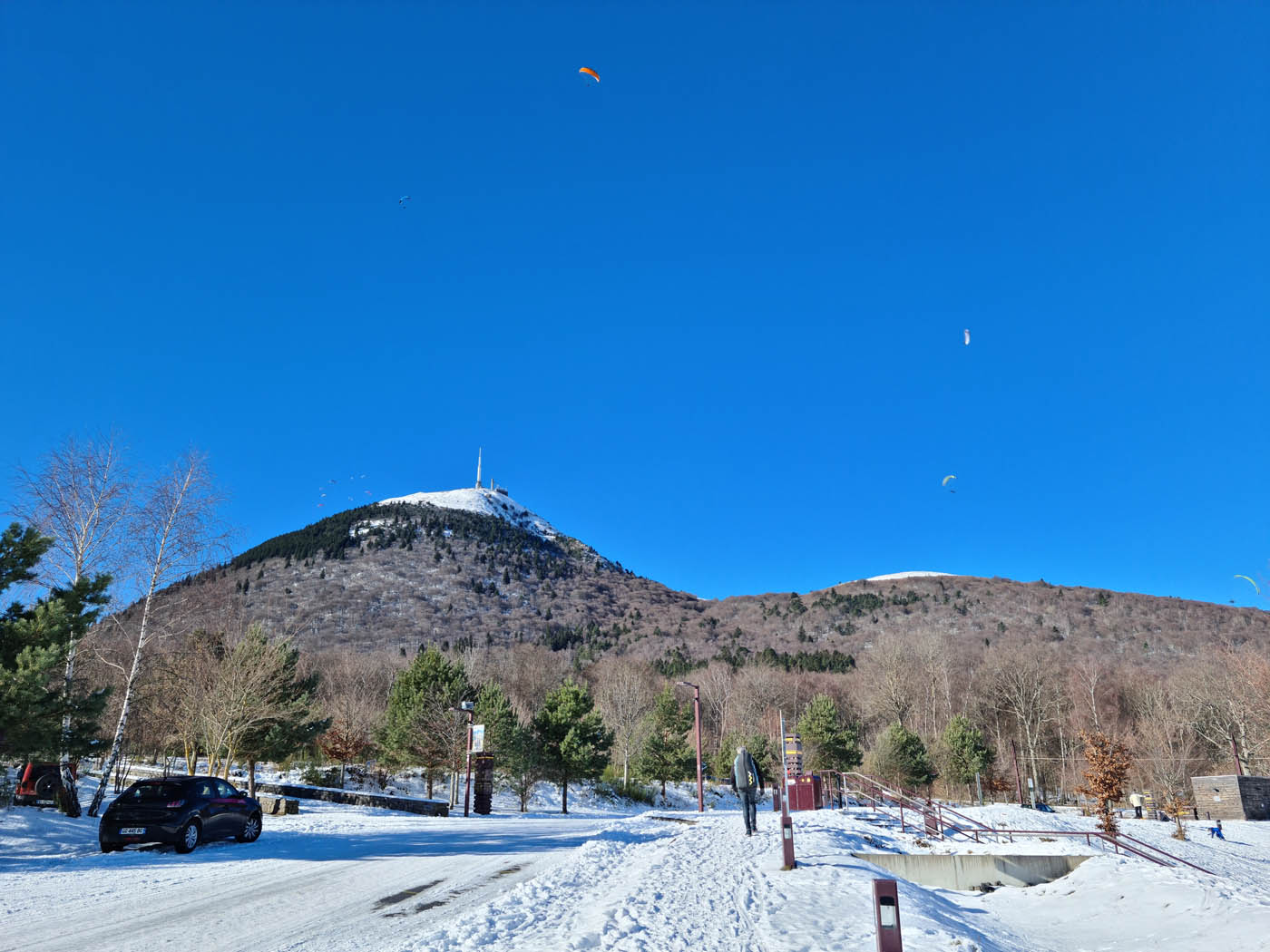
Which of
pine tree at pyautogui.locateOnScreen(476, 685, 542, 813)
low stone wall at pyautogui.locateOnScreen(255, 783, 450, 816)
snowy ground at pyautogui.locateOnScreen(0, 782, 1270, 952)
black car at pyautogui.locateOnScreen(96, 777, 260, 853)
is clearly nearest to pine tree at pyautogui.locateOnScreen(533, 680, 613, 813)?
A: pine tree at pyautogui.locateOnScreen(476, 685, 542, 813)

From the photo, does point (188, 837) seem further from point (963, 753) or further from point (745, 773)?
point (963, 753)

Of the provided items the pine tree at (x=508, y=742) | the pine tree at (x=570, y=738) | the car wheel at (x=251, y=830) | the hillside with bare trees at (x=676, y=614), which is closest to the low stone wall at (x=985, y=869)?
the car wheel at (x=251, y=830)

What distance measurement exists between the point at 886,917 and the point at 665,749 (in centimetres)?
5590

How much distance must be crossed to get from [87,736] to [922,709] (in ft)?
249

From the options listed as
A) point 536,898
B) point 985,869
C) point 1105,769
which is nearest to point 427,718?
point 985,869

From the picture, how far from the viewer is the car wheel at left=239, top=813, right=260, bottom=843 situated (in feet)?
53.7

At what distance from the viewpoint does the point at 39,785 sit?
2150cm

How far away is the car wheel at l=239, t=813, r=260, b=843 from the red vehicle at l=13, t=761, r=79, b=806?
665 centimetres

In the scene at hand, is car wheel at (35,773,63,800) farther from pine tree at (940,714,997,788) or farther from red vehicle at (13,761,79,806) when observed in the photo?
pine tree at (940,714,997,788)

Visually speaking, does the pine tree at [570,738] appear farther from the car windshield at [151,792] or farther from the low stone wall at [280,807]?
the car windshield at [151,792]

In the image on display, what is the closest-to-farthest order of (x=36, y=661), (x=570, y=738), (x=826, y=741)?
(x=36, y=661) < (x=570, y=738) < (x=826, y=741)

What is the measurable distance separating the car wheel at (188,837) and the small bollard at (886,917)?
44.4ft

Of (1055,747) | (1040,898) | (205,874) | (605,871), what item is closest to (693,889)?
(605,871)

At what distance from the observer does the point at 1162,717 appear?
66.1 m
